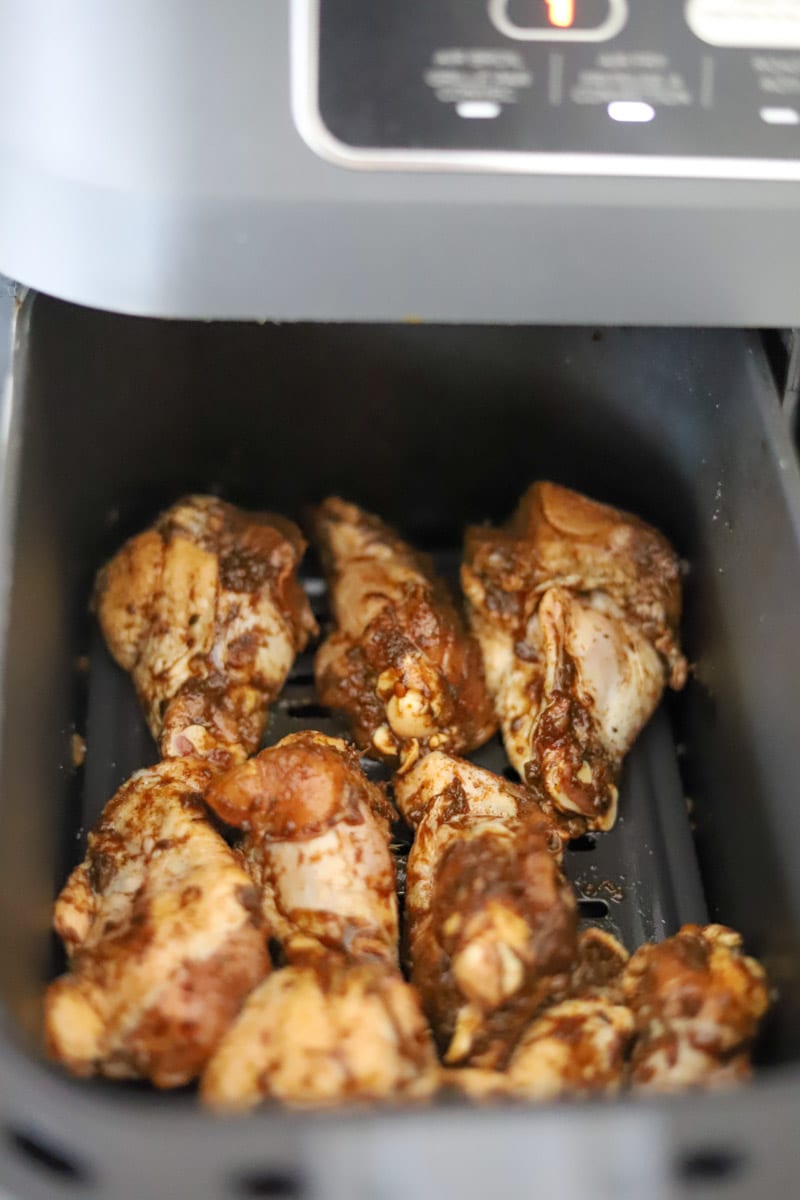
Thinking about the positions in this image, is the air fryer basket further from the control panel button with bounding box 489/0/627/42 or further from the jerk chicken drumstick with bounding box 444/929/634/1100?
the control panel button with bounding box 489/0/627/42

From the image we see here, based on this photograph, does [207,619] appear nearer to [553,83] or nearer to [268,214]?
[268,214]

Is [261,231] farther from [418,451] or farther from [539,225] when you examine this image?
[418,451]

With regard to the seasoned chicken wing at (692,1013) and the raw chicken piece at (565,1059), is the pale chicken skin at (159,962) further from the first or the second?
the seasoned chicken wing at (692,1013)

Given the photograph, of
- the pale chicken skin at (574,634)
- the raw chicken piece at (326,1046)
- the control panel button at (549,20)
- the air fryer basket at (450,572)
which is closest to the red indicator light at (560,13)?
the control panel button at (549,20)

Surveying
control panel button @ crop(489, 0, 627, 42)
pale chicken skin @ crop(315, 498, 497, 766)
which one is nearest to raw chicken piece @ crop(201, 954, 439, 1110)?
pale chicken skin @ crop(315, 498, 497, 766)

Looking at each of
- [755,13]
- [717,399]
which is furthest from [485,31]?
[717,399]

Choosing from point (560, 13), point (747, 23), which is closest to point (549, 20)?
point (560, 13)
